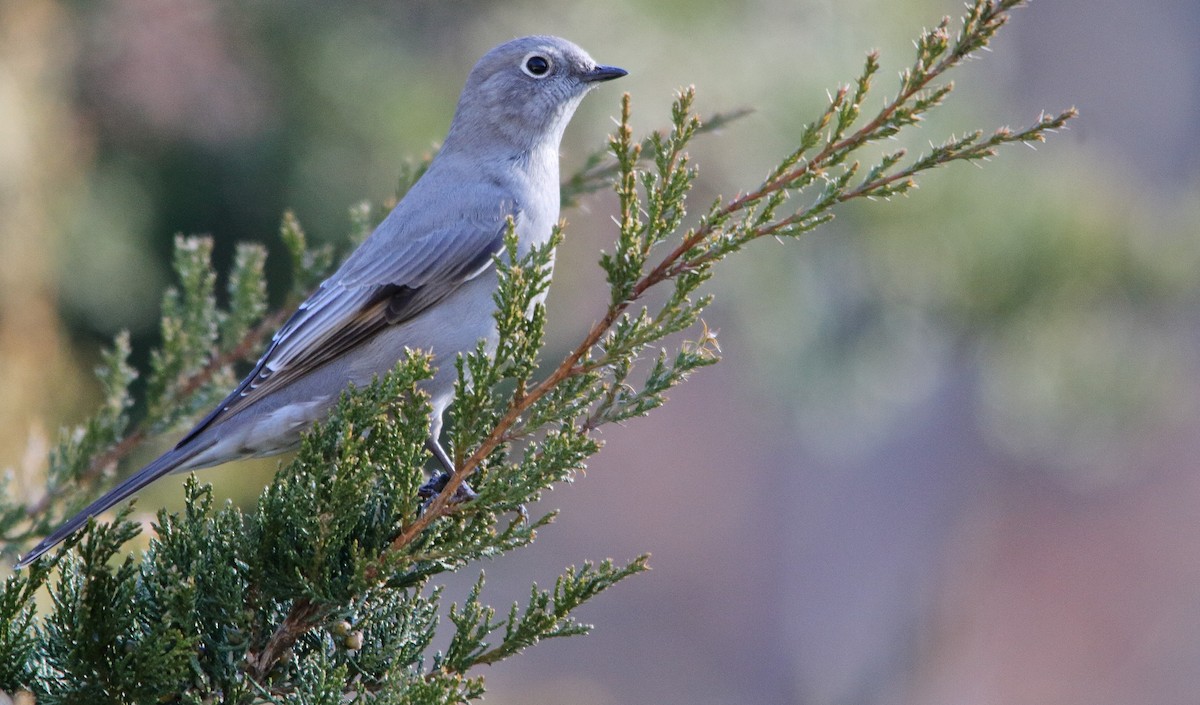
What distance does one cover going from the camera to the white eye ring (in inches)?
149

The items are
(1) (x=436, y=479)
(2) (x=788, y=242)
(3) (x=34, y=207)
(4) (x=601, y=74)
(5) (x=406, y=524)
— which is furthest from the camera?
(2) (x=788, y=242)

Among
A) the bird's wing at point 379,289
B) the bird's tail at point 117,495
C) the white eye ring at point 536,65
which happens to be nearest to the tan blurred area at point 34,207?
the bird's wing at point 379,289

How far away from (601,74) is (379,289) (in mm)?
1073

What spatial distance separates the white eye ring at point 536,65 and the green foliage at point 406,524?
182 cm

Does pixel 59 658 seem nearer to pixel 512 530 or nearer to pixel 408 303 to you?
pixel 512 530

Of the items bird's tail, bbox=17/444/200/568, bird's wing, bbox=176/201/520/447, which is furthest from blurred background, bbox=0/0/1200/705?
bird's wing, bbox=176/201/520/447

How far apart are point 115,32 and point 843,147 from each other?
536 cm

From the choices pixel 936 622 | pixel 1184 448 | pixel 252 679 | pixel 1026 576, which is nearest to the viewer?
pixel 252 679

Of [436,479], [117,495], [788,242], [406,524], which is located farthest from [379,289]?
[788,242]

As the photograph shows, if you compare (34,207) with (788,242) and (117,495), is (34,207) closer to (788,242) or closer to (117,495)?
(117,495)

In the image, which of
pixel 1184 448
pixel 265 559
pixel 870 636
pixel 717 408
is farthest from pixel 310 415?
pixel 717 408

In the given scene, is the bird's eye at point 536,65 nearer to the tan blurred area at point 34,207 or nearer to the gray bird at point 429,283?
the gray bird at point 429,283

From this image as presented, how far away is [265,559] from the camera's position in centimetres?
203

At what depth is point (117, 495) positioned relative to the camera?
2.47m
